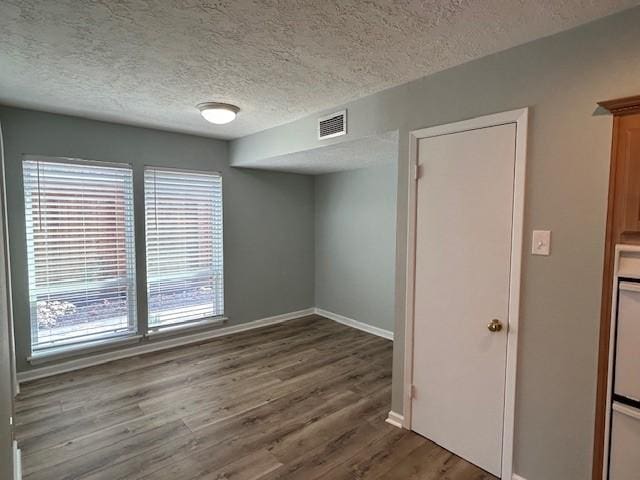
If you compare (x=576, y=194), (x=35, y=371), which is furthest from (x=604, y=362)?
(x=35, y=371)

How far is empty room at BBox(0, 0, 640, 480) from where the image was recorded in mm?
1620

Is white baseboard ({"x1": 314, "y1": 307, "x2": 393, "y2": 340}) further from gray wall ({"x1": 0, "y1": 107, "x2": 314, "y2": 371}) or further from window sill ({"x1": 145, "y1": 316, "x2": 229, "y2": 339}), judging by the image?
window sill ({"x1": 145, "y1": 316, "x2": 229, "y2": 339})

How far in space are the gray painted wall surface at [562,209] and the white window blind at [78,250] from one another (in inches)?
137

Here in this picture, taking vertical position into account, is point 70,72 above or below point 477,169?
above

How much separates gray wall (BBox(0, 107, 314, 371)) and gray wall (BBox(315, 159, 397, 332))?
0.89 ft

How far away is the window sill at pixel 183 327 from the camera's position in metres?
3.95

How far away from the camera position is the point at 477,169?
6.77 feet

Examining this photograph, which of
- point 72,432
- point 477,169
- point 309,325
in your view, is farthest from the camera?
point 309,325

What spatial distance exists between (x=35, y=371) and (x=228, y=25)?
3.57m

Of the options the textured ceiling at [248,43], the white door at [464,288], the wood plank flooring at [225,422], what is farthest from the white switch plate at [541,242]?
the wood plank flooring at [225,422]

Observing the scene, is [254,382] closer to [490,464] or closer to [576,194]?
[490,464]

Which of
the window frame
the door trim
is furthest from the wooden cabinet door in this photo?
the window frame

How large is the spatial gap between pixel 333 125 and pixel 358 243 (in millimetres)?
2121

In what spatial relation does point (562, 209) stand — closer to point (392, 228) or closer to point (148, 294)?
point (392, 228)
